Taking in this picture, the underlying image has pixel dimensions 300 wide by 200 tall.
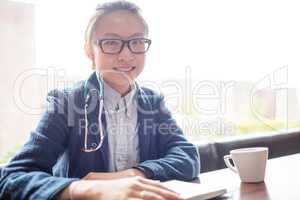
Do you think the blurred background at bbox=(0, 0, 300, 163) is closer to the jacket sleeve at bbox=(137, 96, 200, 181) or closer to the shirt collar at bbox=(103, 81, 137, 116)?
the shirt collar at bbox=(103, 81, 137, 116)

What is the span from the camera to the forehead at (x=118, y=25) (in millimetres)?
1037

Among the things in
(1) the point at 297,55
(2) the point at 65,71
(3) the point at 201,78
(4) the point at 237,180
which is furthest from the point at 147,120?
(1) the point at 297,55

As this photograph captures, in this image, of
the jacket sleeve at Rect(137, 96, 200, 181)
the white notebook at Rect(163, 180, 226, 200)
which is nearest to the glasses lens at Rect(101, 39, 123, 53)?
the jacket sleeve at Rect(137, 96, 200, 181)

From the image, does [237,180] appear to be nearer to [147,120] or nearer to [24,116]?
[147,120]

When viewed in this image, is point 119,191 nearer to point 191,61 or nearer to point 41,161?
point 41,161

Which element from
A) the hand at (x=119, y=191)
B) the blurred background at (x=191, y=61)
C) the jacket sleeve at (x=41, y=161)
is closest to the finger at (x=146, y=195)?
the hand at (x=119, y=191)

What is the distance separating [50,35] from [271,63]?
1.38 metres

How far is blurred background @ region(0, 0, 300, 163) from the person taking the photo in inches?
51.9

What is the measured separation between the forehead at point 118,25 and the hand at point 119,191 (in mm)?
483

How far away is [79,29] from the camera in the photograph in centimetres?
144

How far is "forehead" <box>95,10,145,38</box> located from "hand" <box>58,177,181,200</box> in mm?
483

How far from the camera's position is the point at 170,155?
1.01 m

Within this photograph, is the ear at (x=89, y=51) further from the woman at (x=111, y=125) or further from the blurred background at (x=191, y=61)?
the blurred background at (x=191, y=61)

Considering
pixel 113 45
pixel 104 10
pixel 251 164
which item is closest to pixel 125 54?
pixel 113 45
